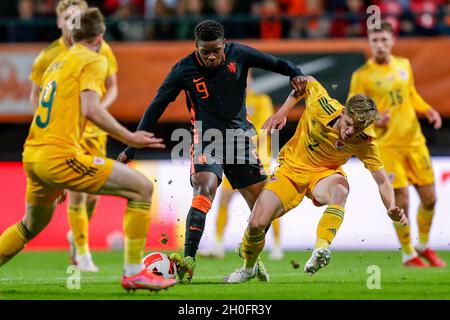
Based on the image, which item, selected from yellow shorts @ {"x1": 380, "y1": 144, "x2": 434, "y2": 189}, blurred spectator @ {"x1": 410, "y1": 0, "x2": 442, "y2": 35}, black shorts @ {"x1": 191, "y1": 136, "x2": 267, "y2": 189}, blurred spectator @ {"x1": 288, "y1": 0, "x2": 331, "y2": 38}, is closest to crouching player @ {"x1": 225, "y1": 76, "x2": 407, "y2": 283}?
black shorts @ {"x1": 191, "y1": 136, "x2": 267, "y2": 189}

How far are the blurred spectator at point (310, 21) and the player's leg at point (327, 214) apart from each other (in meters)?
6.62

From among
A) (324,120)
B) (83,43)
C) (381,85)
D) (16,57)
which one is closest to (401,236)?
(381,85)

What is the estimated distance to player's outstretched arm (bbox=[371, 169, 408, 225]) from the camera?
25.1 ft

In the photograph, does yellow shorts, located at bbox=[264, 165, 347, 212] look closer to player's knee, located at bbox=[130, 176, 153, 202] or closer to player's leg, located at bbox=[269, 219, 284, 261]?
player's knee, located at bbox=[130, 176, 153, 202]

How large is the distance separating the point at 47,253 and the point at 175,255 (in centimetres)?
532

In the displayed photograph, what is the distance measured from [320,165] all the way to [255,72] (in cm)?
603

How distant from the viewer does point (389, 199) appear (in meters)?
7.88

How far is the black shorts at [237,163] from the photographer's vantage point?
8445 millimetres

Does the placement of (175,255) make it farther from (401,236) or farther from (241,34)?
(241,34)

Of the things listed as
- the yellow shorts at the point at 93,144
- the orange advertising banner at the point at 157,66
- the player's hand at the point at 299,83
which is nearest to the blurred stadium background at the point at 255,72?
the orange advertising banner at the point at 157,66

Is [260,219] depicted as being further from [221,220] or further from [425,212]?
[221,220]

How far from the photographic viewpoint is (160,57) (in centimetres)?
1427

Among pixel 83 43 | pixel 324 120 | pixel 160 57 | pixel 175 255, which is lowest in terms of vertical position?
pixel 175 255

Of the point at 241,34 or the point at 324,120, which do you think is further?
the point at 241,34
